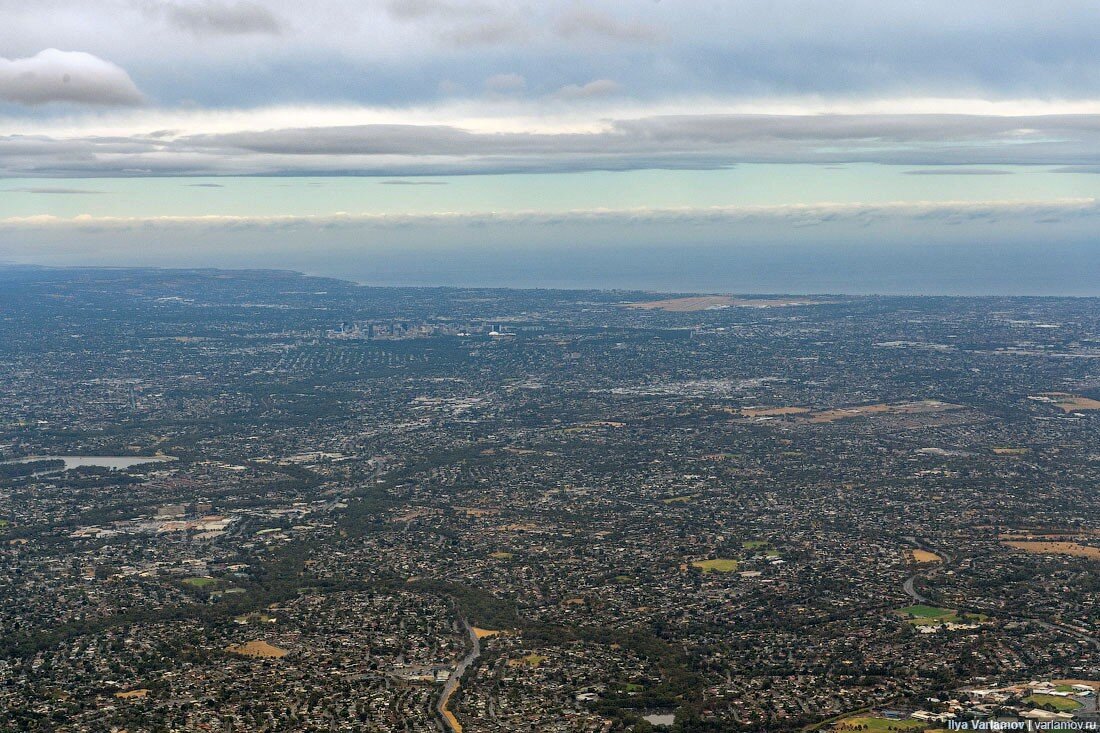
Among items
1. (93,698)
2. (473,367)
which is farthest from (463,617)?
(473,367)

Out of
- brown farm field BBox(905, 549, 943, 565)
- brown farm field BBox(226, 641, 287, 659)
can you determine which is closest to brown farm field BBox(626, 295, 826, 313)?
brown farm field BBox(905, 549, 943, 565)

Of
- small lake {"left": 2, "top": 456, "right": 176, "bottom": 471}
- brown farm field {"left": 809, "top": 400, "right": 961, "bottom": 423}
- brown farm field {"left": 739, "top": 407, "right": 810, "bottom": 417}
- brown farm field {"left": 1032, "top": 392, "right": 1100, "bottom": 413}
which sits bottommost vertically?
small lake {"left": 2, "top": 456, "right": 176, "bottom": 471}

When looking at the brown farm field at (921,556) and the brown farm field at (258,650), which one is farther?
the brown farm field at (921,556)

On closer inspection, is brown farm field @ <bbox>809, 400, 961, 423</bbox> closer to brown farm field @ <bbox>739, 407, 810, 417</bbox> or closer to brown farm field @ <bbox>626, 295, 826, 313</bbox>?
brown farm field @ <bbox>739, 407, 810, 417</bbox>

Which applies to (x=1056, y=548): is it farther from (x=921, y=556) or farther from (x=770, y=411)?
(x=770, y=411)

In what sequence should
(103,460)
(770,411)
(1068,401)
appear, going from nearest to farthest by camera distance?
(103,460), (770,411), (1068,401)

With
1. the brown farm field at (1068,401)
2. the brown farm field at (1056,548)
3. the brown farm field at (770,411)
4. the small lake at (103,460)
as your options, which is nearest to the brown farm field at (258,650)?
the brown farm field at (1056,548)

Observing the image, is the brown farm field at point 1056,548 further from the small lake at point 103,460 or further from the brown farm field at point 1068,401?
the small lake at point 103,460

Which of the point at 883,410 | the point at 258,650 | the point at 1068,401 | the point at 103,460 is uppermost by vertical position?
the point at 1068,401

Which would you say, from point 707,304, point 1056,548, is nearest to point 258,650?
point 1056,548
